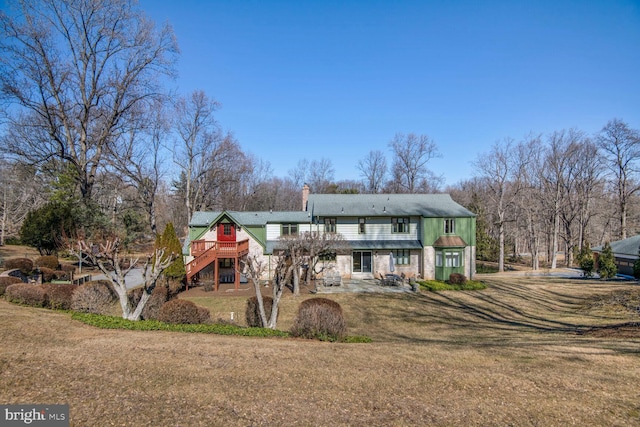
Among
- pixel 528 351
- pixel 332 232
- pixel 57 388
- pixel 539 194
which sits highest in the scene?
pixel 539 194

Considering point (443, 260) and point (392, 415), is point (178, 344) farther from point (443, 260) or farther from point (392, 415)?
point (443, 260)

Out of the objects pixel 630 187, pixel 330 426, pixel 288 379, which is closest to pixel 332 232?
pixel 288 379

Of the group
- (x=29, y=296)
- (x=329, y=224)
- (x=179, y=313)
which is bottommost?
(x=179, y=313)

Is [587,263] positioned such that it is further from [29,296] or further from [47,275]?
[47,275]

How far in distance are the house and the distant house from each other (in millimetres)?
16946

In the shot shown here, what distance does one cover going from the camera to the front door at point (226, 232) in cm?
2697

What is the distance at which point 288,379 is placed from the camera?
24.8 ft

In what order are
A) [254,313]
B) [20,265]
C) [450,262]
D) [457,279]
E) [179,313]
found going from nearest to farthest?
[179,313] → [254,313] → [20,265] → [457,279] → [450,262]

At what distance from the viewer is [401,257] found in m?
27.9

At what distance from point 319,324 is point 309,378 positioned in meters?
4.54

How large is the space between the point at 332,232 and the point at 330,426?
2251 cm

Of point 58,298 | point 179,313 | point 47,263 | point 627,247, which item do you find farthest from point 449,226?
point 47,263

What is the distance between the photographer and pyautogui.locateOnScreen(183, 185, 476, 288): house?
1060 inches

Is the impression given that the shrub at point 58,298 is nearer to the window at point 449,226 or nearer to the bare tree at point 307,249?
the bare tree at point 307,249
